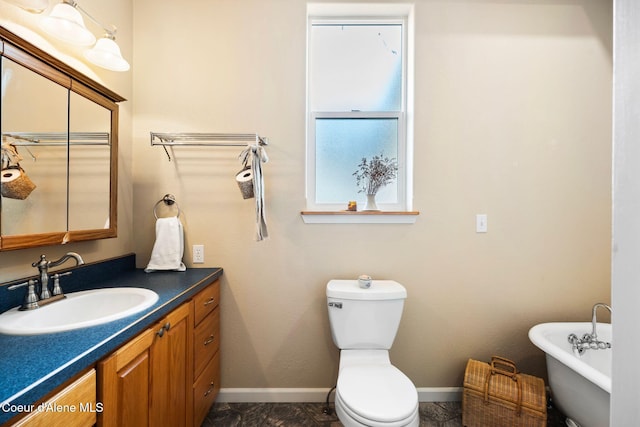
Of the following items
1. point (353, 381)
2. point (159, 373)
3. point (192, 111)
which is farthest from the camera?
point (192, 111)

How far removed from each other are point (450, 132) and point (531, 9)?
0.94 m

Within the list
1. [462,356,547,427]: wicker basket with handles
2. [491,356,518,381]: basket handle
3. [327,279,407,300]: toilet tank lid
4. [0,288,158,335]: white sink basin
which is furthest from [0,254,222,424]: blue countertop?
[491,356,518,381]: basket handle

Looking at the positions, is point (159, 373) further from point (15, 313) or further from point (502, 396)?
point (502, 396)

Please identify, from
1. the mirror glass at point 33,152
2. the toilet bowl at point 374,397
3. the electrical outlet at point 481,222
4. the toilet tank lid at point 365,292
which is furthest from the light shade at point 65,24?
the electrical outlet at point 481,222

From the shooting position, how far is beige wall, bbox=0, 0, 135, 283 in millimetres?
1115

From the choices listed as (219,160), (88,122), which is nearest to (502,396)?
(219,160)

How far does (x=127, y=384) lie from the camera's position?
0.93 metres

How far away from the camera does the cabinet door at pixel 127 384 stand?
2.75 ft

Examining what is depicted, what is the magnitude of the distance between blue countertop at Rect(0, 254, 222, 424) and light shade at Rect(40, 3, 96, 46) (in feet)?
3.39

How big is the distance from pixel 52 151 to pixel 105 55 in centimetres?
56

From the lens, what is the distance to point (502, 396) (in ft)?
4.90

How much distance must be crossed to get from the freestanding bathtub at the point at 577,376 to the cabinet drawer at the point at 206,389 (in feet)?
5.85

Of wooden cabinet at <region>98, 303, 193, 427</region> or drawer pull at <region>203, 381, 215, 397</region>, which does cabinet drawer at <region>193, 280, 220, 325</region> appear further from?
drawer pull at <region>203, 381, 215, 397</region>

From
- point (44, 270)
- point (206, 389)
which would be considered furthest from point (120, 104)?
point (206, 389)
